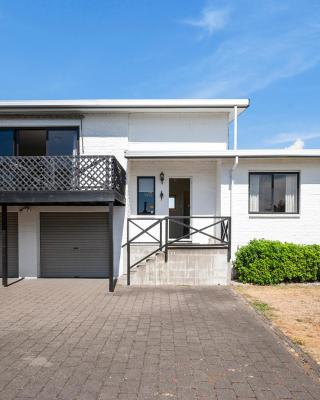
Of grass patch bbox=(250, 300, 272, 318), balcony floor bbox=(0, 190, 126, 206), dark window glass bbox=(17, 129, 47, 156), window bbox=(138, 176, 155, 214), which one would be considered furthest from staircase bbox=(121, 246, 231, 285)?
dark window glass bbox=(17, 129, 47, 156)

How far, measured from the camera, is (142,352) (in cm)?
495

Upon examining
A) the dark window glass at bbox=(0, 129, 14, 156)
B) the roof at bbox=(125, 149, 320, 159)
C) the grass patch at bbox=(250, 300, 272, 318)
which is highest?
the dark window glass at bbox=(0, 129, 14, 156)

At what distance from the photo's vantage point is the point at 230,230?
10.3 metres

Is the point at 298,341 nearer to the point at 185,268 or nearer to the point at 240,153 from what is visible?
the point at 185,268

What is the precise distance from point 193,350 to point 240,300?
11.6 ft

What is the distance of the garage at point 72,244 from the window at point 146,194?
1.53 m

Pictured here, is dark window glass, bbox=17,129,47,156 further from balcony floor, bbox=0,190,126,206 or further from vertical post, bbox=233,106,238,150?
vertical post, bbox=233,106,238,150

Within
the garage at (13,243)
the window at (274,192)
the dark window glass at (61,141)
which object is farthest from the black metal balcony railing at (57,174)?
the window at (274,192)

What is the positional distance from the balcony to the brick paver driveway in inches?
117

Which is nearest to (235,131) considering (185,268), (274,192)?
(274,192)

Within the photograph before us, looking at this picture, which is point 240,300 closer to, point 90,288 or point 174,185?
point 90,288

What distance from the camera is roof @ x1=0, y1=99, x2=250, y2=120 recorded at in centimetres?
1122

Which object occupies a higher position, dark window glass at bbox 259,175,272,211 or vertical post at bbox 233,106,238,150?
vertical post at bbox 233,106,238,150

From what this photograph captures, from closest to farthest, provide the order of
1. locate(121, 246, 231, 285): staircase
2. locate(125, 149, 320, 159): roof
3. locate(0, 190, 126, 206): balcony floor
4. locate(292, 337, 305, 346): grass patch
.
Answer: locate(292, 337, 305, 346): grass patch
locate(0, 190, 126, 206): balcony floor
locate(121, 246, 231, 285): staircase
locate(125, 149, 320, 159): roof
